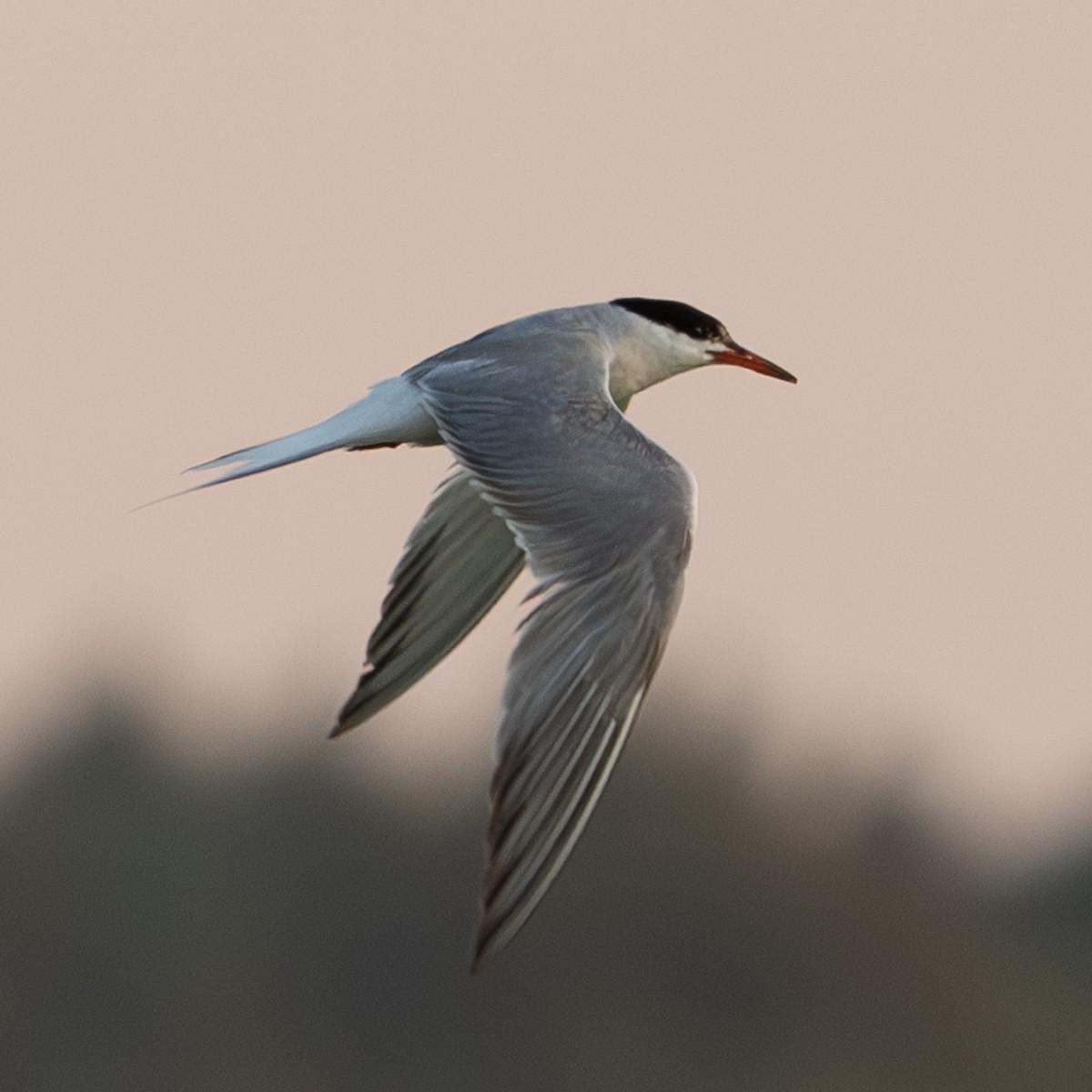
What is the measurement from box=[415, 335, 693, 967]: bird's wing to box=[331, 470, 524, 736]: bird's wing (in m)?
0.47

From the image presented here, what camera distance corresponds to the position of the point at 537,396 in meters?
9.48

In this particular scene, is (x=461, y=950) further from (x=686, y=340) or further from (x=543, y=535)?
(x=543, y=535)

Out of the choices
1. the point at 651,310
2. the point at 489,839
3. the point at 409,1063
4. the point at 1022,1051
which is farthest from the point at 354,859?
the point at 489,839

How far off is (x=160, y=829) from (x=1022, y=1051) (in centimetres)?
1142

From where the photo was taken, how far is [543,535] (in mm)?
8773

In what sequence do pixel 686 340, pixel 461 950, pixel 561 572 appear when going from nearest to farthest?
1. pixel 561 572
2. pixel 686 340
3. pixel 461 950

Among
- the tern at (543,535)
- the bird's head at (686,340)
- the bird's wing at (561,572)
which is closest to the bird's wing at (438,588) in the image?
the tern at (543,535)

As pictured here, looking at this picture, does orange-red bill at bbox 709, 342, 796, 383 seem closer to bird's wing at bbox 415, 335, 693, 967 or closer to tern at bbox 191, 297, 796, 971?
tern at bbox 191, 297, 796, 971

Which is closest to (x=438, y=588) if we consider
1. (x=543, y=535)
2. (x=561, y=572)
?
(x=543, y=535)

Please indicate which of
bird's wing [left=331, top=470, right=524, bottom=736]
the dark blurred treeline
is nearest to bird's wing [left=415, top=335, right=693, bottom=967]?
bird's wing [left=331, top=470, right=524, bottom=736]

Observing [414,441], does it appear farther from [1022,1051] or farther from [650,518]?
[1022,1051]

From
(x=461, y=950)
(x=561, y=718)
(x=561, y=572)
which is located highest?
(x=561, y=572)

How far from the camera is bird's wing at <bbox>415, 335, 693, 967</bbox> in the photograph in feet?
→ 25.5

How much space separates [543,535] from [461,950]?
2597 centimetres
